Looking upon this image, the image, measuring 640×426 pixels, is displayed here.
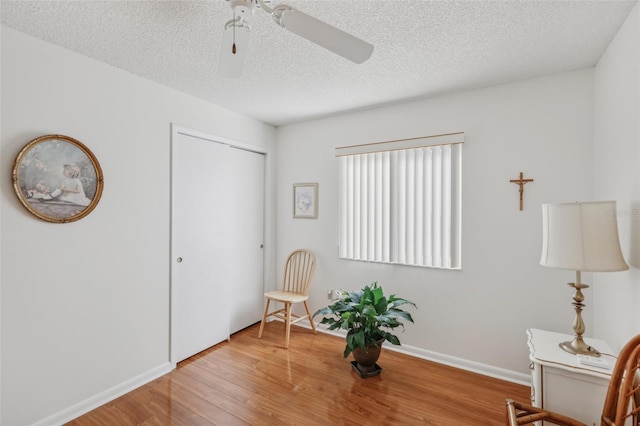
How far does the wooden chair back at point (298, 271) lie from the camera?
11.8ft

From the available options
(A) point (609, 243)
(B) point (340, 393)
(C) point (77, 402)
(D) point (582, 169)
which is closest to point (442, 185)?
(D) point (582, 169)

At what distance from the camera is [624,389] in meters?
1.21

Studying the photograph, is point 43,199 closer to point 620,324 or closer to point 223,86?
point 223,86

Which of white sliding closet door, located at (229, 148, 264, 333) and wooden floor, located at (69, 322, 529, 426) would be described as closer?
wooden floor, located at (69, 322, 529, 426)

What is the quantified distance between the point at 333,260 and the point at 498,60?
2360 mm

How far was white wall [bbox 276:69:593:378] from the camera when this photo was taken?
92.0 inches

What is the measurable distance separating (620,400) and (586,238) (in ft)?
2.29

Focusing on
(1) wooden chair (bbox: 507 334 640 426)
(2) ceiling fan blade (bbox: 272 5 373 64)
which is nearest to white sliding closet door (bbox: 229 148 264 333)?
(2) ceiling fan blade (bbox: 272 5 373 64)

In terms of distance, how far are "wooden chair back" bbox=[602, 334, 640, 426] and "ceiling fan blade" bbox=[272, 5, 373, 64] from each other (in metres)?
1.63

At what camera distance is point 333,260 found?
350 centimetres

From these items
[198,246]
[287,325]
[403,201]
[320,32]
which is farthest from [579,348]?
[198,246]

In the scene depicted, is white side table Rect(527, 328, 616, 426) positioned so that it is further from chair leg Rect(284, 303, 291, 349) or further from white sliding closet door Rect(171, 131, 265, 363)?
white sliding closet door Rect(171, 131, 265, 363)

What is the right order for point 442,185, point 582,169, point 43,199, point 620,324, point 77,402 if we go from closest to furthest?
point 620,324, point 43,199, point 77,402, point 582,169, point 442,185

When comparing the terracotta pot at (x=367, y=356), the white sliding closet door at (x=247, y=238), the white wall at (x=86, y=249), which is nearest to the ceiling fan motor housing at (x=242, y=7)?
the white wall at (x=86, y=249)
